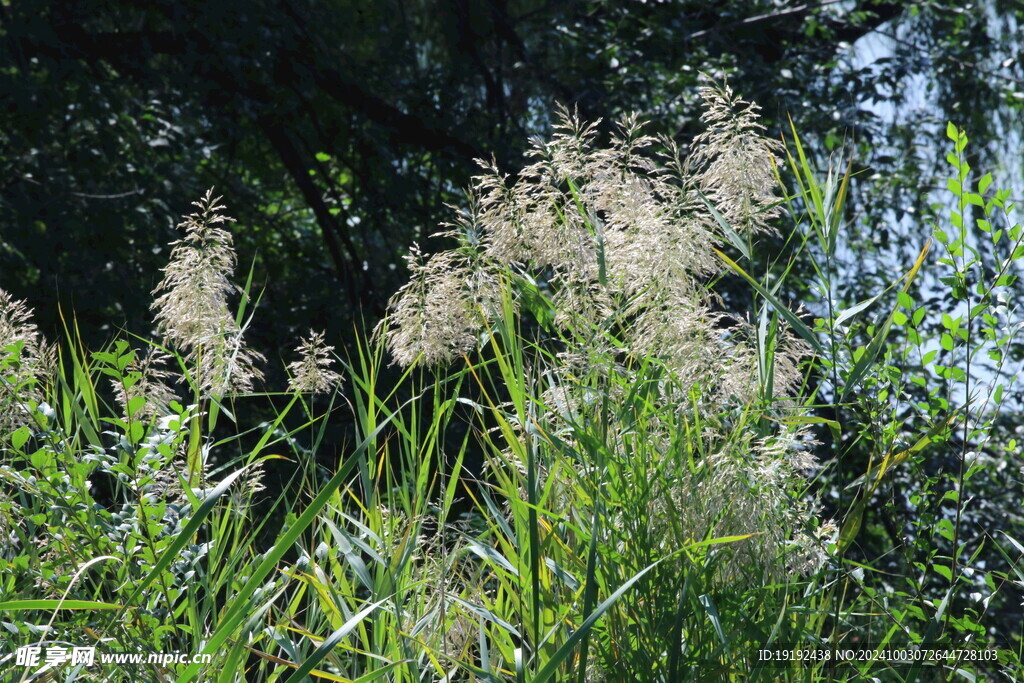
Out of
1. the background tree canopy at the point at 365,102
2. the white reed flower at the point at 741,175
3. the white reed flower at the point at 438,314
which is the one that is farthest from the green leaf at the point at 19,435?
the background tree canopy at the point at 365,102

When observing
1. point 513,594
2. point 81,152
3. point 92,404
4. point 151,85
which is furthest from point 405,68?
point 513,594

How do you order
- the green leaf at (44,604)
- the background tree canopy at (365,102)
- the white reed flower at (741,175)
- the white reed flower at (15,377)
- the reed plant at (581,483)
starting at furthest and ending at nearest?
1. the background tree canopy at (365,102)
2. the white reed flower at (741,175)
3. the white reed flower at (15,377)
4. the reed plant at (581,483)
5. the green leaf at (44,604)

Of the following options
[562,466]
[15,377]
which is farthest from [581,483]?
[15,377]

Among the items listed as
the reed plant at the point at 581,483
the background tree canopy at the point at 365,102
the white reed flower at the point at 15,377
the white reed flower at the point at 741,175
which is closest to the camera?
the reed plant at the point at 581,483

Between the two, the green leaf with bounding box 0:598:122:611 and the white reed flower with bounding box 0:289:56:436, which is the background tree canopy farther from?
the green leaf with bounding box 0:598:122:611

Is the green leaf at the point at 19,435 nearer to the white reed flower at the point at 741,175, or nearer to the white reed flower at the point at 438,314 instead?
the white reed flower at the point at 438,314

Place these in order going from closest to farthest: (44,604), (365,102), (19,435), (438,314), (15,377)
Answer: (44,604)
(19,435)
(15,377)
(438,314)
(365,102)

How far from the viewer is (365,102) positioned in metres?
5.43

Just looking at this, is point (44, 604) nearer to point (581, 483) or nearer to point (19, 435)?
point (19, 435)

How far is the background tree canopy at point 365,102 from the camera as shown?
4949 mm

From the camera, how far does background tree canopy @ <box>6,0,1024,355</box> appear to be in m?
4.95

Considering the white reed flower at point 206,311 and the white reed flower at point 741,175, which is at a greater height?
the white reed flower at point 741,175

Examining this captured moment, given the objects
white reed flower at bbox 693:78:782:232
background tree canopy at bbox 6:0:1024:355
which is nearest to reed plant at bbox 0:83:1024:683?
white reed flower at bbox 693:78:782:232

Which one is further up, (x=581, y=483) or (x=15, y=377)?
(x=15, y=377)
